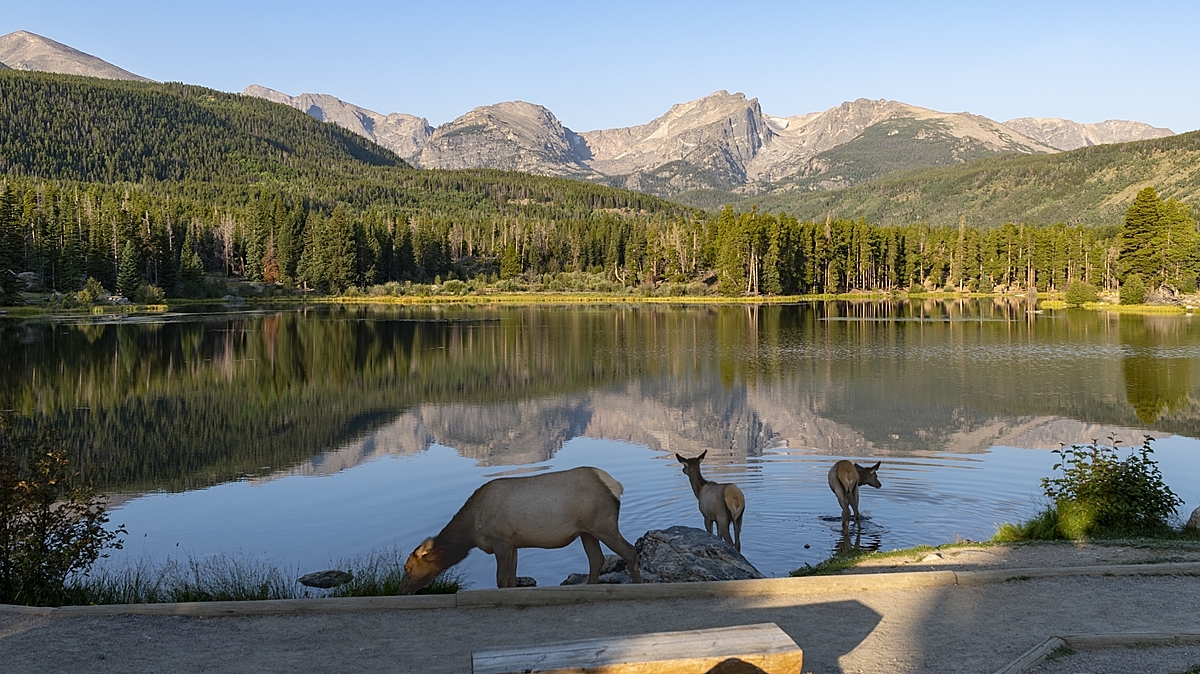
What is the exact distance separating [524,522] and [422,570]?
4.66 feet

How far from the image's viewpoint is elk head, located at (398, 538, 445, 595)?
34.2ft

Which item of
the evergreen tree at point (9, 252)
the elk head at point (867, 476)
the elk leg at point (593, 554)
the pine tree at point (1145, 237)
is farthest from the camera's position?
the pine tree at point (1145, 237)

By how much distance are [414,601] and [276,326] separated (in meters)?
64.2

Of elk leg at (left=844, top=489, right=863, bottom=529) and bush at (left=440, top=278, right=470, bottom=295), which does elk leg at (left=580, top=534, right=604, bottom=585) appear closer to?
elk leg at (left=844, top=489, right=863, bottom=529)

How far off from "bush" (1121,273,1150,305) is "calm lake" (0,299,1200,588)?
38.4m

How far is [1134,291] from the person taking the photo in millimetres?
88750

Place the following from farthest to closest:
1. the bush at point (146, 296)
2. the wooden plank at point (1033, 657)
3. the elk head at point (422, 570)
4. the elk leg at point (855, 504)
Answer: the bush at point (146, 296)
the elk leg at point (855, 504)
the elk head at point (422, 570)
the wooden plank at point (1033, 657)

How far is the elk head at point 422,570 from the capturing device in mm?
10414

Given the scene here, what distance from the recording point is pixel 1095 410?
2777 cm

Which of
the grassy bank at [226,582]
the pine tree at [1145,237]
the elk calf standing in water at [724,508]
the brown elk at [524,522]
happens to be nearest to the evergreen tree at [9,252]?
the grassy bank at [226,582]

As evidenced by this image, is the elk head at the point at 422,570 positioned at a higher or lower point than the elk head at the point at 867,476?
higher

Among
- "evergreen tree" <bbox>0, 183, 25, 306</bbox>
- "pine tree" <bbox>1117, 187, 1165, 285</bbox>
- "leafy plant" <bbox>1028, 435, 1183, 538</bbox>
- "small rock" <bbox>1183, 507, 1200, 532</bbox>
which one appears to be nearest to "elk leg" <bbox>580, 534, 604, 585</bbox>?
"leafy plant" <bbox>1028, 435, 1183, 538</bbox>

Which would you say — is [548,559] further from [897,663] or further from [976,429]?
[976,429]

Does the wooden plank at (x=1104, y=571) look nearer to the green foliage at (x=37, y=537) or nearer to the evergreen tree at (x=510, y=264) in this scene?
the green foliage at (x=37, y=537)
